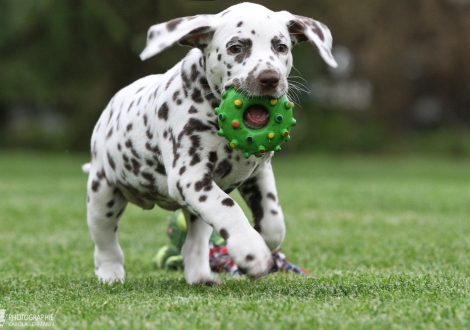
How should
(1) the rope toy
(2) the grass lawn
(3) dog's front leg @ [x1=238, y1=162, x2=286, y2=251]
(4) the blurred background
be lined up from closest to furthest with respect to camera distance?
(2) the grass lawn → (3) dog's front leg @ [x1=238, y1=162, x2=286, y2=251] → (1) the rope toy → (4) the blurred background

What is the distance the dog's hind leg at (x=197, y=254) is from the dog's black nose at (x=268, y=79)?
4.16ft

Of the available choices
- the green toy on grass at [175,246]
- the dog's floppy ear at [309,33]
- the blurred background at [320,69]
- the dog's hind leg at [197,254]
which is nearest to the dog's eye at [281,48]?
the dog's floppy ear at [309,33]

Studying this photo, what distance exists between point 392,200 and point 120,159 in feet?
24.8

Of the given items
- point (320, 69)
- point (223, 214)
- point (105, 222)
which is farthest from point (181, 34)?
Answer: point (320, 69)

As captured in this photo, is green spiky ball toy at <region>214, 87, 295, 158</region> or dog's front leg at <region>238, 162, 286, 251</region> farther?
dog's front leg at <region>238, 162, 286, 251</region>

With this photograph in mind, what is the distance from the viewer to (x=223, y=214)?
4.31 metres

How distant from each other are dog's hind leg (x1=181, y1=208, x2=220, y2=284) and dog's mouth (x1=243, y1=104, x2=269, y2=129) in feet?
3.36

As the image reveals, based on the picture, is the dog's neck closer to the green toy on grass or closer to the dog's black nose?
the dog's black nose

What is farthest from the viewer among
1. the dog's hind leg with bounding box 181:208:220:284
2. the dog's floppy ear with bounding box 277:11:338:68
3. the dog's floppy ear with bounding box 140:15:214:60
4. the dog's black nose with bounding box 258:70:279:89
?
the dog's hind leg with bounding box 181:208:220:284

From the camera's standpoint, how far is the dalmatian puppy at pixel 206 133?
14.2 feet

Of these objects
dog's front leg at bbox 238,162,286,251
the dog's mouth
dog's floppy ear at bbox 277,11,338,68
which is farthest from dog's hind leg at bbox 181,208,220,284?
dog's floppy ear at bbox 277,11,338,68

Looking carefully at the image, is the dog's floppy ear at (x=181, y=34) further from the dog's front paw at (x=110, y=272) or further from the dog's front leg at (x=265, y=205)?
the dog's front paw at (x=110, y=272)

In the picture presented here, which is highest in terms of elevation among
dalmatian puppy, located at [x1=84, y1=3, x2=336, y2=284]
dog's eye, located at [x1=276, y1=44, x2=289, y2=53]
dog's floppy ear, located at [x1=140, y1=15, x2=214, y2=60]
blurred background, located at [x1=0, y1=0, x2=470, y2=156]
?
dog's floppy ear, located at [x1=140, y1=15, x2=214, y2=60]

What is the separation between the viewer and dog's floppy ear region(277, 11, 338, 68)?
4719 millimetres
